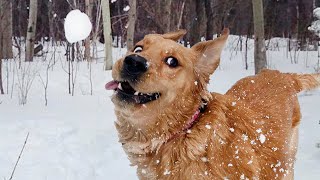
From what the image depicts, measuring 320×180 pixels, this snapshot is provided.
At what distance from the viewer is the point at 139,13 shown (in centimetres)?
2623

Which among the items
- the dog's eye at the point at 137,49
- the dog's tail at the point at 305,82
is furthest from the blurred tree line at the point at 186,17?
the dog's eye at the point at 137,49

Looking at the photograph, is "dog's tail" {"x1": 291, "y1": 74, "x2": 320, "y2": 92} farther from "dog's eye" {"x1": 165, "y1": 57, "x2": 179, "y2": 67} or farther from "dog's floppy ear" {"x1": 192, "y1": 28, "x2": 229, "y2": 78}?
"dog's eye" {"x1": 165, "y1": 57, "x2": 179, "y2": 67}

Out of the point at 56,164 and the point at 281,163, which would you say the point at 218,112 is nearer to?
the point at 281,163

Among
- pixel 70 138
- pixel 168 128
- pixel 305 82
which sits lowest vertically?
pixel 70 138

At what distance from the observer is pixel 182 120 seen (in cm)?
267

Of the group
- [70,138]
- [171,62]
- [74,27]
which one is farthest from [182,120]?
[74,27]

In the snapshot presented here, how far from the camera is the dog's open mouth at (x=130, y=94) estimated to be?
8.34ft

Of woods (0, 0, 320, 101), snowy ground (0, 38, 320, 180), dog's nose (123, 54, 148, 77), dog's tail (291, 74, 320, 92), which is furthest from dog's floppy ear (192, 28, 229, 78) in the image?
woods (0, 0, 320, 101)

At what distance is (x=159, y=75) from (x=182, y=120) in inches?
13.2

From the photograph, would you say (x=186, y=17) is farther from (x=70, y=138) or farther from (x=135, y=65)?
(x=135, y=65)

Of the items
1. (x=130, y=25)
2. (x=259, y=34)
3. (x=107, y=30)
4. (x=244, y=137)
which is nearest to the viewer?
(x=244, y=137)

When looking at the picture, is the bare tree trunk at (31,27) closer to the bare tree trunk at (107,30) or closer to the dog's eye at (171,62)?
the bare tree trunk at (107,30)

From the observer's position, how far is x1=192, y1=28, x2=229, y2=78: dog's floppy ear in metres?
2.81

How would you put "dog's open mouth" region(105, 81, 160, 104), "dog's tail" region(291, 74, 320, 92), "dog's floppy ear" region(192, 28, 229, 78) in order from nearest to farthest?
"dog's open mouth" region(105, 81, 160, 104), "dog's floppy ear" region(192, 28, 229, 78), "dog's tail" region(291, 74, 320, 92)
